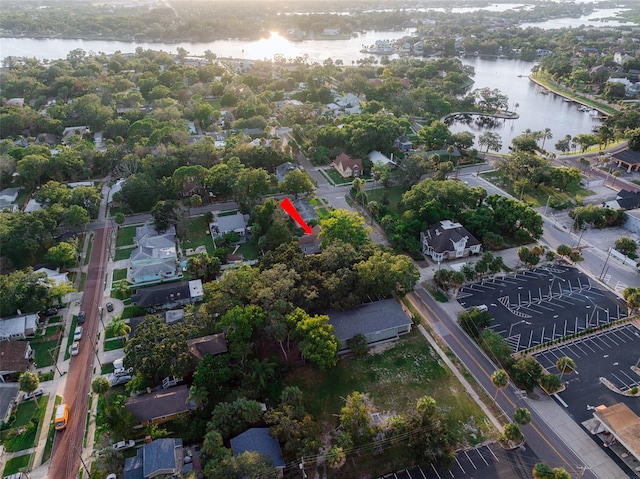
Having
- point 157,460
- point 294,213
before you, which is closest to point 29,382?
point 157,460

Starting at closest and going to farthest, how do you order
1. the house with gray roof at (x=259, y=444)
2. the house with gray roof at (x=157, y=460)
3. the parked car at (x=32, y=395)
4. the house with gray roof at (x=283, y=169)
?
the house with gray roof at (x=157, y=460)
the house with gray roof at (x=259, y=444)
the parked car at (x=32, y=395)
the house with gray roof at (x=283, y=169)

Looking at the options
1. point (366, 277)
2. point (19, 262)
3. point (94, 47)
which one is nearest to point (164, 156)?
point (19, 262)

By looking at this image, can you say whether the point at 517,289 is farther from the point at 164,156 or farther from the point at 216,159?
the point at 164,156

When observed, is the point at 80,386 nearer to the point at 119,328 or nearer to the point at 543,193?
the point at 119,328

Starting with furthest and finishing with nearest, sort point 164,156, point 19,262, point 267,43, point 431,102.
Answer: point 267,43
point 431,102
point 164,156
point 19,262

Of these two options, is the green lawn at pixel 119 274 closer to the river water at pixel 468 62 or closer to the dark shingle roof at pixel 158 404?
the dark shingle roof at pixel 158 404

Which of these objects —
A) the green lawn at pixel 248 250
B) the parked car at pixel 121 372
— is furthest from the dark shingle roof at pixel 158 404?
the green lawn at pixel 248 250
